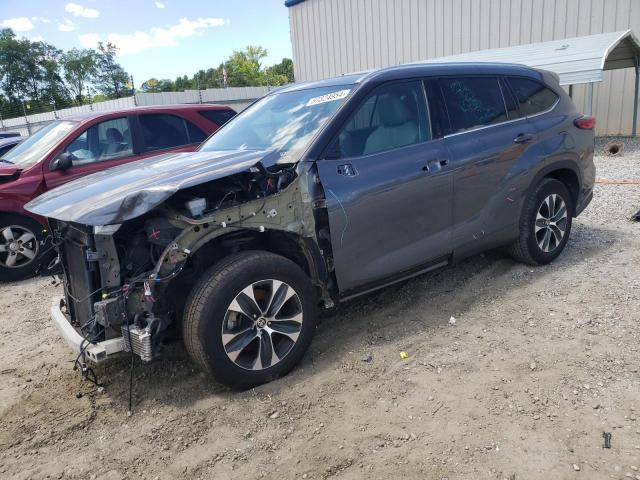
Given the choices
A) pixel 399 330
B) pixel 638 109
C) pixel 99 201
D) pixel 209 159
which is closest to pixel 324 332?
pixel 399 330

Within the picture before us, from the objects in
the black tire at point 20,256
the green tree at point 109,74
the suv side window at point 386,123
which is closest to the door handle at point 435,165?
the suv side window at point 386,123

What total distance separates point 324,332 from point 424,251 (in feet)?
3.23

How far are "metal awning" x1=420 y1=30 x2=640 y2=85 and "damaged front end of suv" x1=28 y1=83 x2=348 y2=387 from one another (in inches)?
397

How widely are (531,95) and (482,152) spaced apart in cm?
105

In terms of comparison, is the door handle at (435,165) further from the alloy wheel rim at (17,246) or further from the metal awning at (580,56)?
the metal awning at (580,56)

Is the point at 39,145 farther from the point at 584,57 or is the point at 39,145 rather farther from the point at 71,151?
the point at 584,57

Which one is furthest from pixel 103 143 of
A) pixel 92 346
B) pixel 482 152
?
pixel 482 152

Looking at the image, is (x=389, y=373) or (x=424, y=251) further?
(x=424, y=251)

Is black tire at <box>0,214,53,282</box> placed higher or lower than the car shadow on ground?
higher

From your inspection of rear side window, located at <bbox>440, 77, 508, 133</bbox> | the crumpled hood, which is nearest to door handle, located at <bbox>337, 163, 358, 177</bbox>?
the crumpled hood

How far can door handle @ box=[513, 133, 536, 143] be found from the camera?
4.21 m

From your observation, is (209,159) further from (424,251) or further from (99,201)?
(424,251)

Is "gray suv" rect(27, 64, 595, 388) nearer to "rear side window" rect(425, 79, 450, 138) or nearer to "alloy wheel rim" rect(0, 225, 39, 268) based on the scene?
"rear side window" rect(425, 79, 450, 138)

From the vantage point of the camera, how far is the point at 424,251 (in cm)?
375
